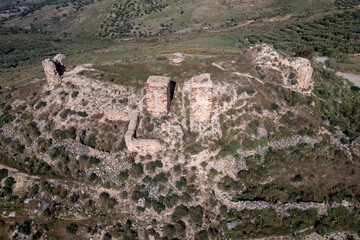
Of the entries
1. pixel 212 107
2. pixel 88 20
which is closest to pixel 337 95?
pixel 212 107

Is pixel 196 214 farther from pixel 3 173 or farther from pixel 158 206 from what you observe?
pixel 3 173

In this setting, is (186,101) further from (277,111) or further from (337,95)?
(337,95)

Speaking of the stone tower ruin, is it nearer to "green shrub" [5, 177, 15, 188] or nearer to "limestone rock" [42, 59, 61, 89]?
"limestone rock" [42, 59, 61, 89]

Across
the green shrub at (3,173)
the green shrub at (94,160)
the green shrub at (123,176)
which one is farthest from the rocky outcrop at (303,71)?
the green shrub at (3,173)

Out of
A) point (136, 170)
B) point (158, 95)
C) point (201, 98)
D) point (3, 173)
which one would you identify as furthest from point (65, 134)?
point (201, 98)

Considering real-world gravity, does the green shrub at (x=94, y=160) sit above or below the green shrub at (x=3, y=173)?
above

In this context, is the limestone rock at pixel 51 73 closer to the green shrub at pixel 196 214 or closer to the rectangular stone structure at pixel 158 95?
the rectangular stone structure at pixel 158 95
